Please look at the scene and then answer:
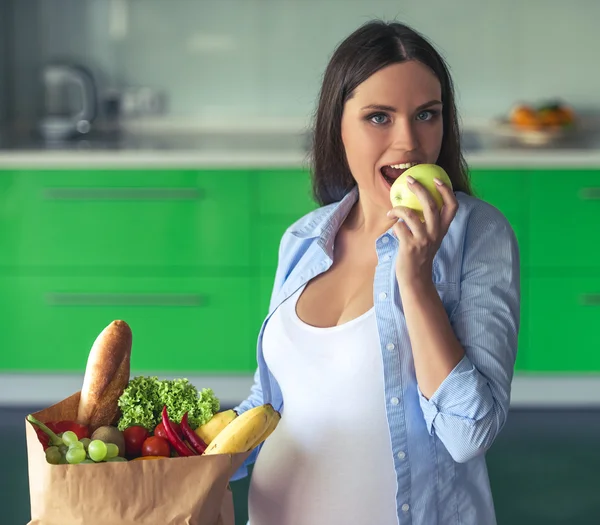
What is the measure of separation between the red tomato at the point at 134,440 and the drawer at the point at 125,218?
2594mm

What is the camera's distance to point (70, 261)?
375cm

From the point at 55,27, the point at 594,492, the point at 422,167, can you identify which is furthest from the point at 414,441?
the point at 55,27

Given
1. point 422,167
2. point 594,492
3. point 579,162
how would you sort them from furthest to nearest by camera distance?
point 579,162 → point 594,492 → point 422,167

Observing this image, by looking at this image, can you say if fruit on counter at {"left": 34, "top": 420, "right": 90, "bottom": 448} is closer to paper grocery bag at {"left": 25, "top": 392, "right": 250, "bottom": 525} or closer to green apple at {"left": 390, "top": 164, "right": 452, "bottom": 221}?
paper grocery bag at {"left": 25, "top": 392, "right": 250, "bottom": 525}

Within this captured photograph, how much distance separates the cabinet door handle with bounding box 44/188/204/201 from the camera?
3.68m

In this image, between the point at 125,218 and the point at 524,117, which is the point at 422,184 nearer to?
the point at 125,218

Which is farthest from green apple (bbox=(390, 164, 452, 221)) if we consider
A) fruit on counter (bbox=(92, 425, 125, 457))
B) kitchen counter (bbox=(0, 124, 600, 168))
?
kitchen counter (bbox=(0, 124, 600, 168))

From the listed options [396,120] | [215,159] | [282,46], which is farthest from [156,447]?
[282,46]

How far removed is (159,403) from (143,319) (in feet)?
8.70

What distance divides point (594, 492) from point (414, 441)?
2.04 metres

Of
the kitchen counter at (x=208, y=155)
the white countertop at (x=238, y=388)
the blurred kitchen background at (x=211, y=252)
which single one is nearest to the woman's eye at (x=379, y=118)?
the blurred kitchen background at (x=211, y=252)

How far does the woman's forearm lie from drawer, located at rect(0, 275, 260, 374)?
101 inches

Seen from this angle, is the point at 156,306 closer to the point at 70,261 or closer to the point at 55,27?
the point at 70,261

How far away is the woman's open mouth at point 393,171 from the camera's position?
1.30 m
